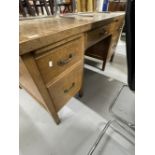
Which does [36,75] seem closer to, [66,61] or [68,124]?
[66,61]

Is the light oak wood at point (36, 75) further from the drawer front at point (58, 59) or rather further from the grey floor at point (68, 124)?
the grey floor at point (68, 124)

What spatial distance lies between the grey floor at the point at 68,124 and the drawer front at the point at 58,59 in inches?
21.9

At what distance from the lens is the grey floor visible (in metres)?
0.83

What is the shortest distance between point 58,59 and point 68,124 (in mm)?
658

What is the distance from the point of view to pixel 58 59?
0.60m

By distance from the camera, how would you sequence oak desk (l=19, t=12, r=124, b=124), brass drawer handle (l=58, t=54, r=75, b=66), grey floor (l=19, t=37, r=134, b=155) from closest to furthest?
1. oak desk (l=19, t=12, r=124, b=124)
2. brass drawer handle (l=58, t=54, r=75, b=66)
3. grey floor (l=19, t=37, r=134, b=155)

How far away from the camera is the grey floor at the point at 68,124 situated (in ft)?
2.72

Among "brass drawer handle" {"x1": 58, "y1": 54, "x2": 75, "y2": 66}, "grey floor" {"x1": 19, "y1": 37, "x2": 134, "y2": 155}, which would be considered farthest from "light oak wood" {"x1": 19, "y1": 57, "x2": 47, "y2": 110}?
"grey floor" {"x1": 19, "y1": 37, "x2": 134, "y2": 155}

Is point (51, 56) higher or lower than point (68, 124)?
higher

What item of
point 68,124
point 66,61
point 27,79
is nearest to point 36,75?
point 27,79

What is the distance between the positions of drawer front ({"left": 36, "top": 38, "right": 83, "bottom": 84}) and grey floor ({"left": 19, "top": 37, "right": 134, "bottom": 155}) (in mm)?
556

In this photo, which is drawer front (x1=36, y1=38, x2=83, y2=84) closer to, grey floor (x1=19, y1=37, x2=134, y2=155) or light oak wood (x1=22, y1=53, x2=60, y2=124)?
light oak wood (x1=22, y1=53, x2=60, y2=124)
